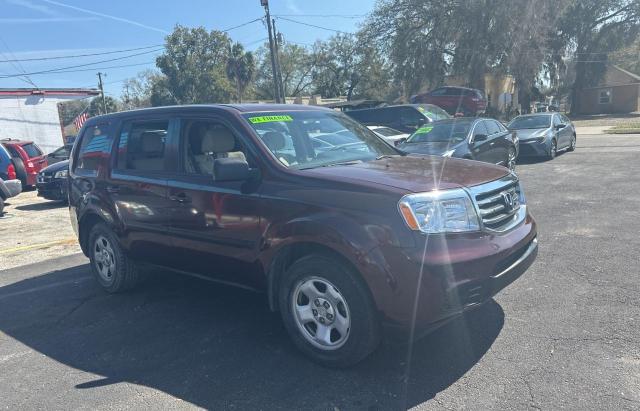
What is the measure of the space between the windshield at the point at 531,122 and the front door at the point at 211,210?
13.3 meters

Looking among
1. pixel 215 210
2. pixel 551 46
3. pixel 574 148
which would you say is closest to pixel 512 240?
pixel 215 210

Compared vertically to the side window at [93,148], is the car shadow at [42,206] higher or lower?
lower

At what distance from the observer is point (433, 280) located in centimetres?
317

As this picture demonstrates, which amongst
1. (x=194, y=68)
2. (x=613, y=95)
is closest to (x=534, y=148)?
(x=613, y=95)

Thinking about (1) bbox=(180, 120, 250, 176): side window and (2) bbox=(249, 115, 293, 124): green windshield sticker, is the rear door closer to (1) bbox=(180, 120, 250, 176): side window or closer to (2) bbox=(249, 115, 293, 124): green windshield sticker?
(1) bbox=(180, 120, 250, 176): side window

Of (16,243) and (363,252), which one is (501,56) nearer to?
(16,243)

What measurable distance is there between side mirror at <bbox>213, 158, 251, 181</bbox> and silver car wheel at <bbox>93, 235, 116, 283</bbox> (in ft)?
7.69

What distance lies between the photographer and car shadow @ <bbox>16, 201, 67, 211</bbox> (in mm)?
13016

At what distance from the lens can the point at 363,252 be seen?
329 cm

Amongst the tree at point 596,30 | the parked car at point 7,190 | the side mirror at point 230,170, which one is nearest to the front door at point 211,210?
the side mirror at point 230,170

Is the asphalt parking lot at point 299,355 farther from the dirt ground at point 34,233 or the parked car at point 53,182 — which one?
the parked car at point 53,182

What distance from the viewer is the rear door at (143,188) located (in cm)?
474

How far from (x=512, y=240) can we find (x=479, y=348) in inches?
32.5

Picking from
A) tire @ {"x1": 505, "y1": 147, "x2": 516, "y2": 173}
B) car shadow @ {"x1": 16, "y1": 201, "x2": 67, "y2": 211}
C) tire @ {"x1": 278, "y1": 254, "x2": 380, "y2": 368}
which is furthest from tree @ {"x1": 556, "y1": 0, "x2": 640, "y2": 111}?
tire @ {"x1": 278, "y1": 254, "x2": 380, "y2": 368}
